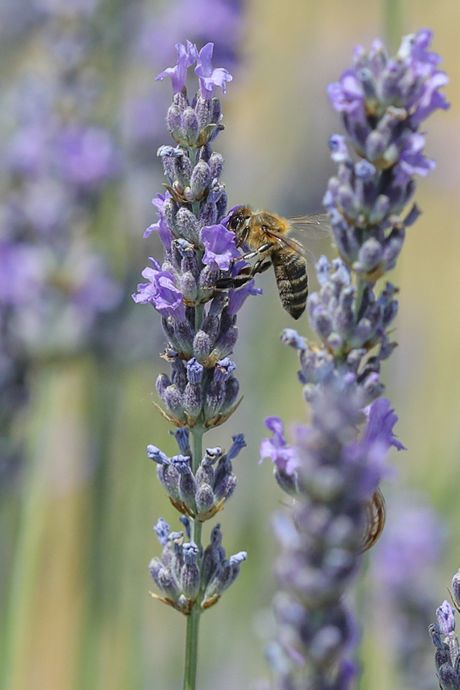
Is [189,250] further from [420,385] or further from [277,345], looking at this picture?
[420,385]

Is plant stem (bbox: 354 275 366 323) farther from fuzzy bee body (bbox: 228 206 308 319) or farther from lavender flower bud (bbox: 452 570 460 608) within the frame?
fuzzy bee body (bbox: 228 206 308 319)

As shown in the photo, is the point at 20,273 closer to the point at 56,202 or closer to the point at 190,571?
the point at 56,202

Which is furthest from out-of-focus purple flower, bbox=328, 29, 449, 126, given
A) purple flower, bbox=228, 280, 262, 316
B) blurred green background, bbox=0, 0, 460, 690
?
blurred green background, bbox=0, 0, 460, 690

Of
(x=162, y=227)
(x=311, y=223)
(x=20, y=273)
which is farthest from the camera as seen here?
(x=20, y=273)

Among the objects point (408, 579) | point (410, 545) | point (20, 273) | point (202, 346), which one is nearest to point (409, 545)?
point (410, 545)

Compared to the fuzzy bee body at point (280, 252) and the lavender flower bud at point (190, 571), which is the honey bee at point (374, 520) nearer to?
the lavender flower bud at point (190, 571)

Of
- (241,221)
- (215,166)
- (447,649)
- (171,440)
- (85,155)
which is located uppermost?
(85,155)

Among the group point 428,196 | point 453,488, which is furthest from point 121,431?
point 428,196
